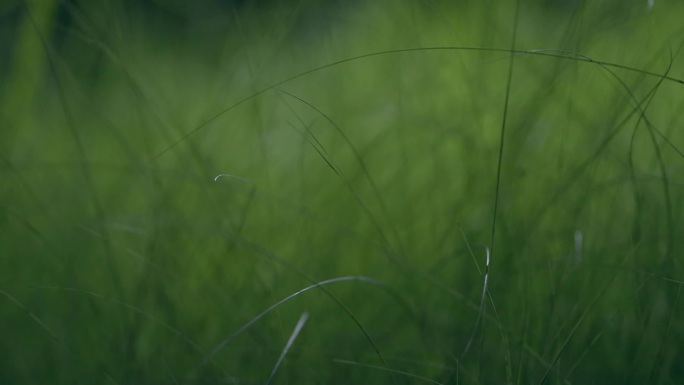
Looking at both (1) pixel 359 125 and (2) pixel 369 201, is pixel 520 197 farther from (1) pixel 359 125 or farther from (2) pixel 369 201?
(1) pixel 359 125

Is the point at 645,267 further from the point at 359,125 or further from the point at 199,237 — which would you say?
the point at 359,125

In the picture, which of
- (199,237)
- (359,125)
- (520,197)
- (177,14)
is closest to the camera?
(520,197)

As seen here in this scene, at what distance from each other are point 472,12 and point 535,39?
310mm

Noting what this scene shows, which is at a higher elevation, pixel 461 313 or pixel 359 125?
pixel 359 125

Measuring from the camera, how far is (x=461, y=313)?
1124 mm

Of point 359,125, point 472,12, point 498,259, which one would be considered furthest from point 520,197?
point 359,125

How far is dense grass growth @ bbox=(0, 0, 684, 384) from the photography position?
946 mm

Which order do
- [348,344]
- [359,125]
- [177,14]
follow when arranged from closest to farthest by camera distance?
[348,344] → [359,125] → [177,14]

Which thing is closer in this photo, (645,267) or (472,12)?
(645,267)

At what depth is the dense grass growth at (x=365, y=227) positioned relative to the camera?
0.95 meters

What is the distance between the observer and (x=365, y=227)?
1.48 m

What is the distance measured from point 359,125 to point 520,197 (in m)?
0.71

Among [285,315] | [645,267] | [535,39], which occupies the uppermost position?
[535,39]

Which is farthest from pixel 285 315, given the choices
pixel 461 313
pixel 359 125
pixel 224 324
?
pixel 359 125
